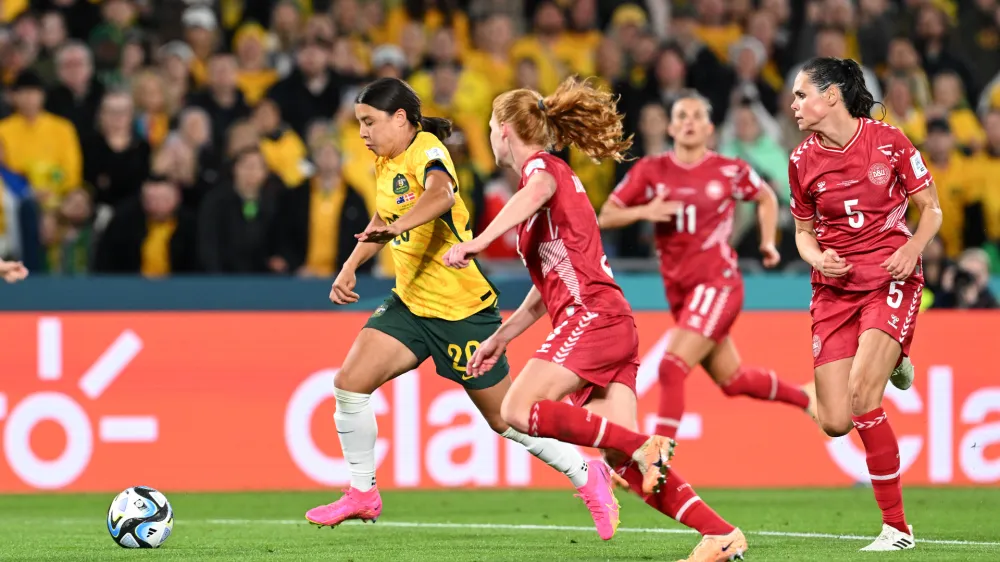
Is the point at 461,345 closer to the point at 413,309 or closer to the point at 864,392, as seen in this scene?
the point at 413,309

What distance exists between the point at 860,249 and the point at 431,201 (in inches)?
81.7

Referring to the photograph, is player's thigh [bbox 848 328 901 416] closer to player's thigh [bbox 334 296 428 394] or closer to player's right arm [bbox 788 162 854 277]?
player's right arm [bbox 788 162 854 277]

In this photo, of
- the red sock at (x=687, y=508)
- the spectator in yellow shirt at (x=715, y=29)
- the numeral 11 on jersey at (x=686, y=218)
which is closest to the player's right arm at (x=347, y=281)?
the red sock at (x=687, y=508)

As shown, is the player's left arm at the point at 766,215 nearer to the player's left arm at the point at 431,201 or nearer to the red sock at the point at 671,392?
the red sock at the point at 671,392

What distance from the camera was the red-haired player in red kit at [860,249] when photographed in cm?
722

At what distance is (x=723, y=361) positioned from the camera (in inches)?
416

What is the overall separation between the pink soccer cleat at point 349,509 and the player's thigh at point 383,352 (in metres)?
0.56

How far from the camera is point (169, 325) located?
11789mm

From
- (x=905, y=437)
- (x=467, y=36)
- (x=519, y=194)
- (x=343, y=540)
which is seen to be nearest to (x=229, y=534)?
(x=343, y=540)

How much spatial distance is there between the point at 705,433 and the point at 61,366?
4.97 meters

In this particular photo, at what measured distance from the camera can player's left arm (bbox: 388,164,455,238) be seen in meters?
7.25

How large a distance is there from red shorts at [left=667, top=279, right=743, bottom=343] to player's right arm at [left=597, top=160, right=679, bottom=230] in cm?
57

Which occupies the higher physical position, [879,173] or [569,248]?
[879,173]

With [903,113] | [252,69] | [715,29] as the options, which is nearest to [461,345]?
[252,69]
